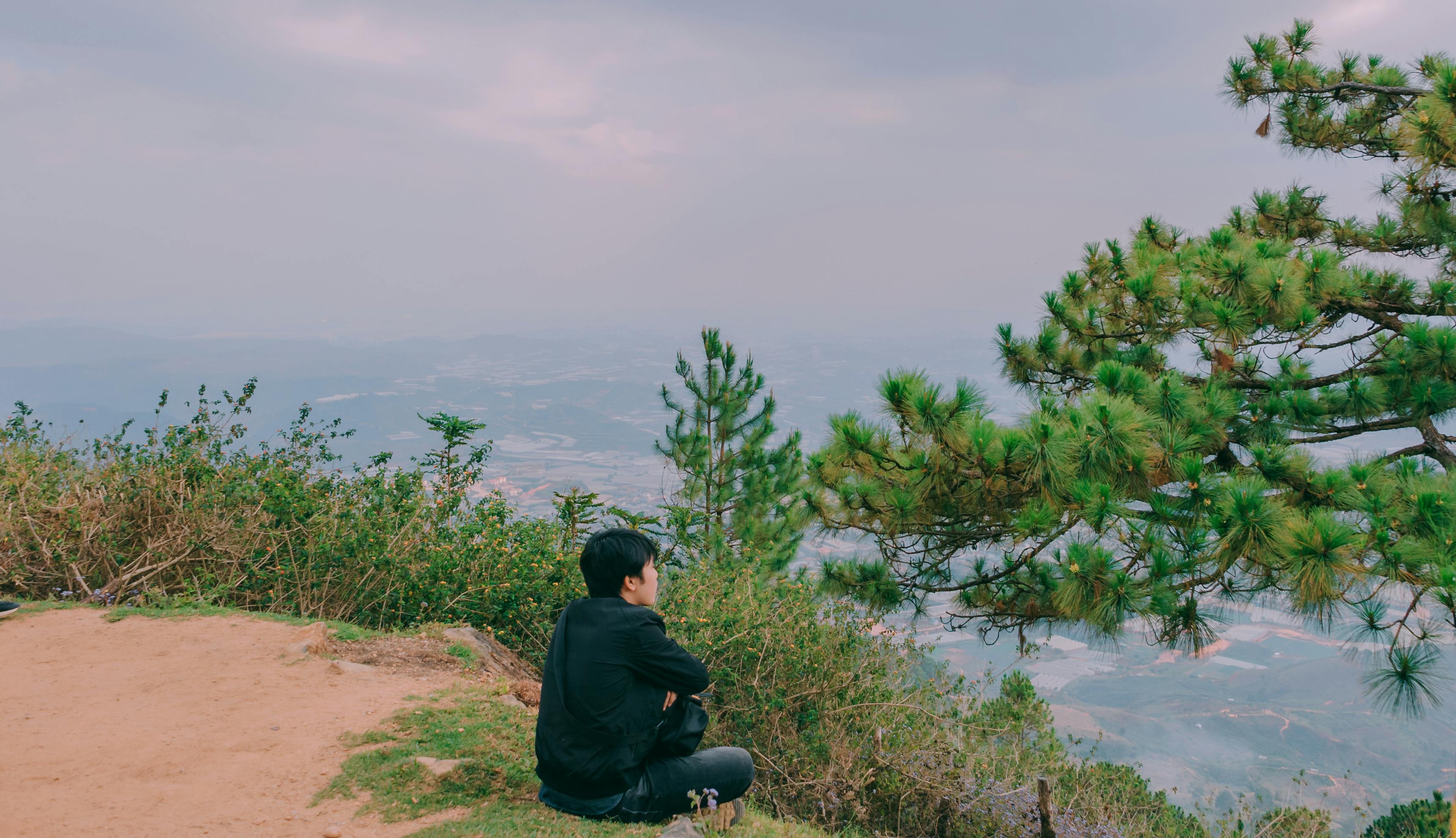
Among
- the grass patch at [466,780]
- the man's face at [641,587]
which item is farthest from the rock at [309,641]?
the man's face at [641,587]

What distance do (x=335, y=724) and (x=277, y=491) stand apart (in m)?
3.38

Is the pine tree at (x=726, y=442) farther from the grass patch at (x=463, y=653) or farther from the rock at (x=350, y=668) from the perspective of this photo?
the rock at (x=350, y=668)

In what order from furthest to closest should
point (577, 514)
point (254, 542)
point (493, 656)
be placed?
1. point (577, 514)
2. point (254, 542)
3. point (493, 656)

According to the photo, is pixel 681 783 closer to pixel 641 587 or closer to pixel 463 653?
pixel 641 587

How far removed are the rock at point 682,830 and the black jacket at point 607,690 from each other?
0.80 feet

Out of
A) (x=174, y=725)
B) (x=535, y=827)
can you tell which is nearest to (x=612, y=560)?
(x=535, y=827)

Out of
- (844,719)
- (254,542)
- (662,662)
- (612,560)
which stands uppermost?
(612,560)

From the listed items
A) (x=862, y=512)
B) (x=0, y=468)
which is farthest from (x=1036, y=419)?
(x=0, y=468)

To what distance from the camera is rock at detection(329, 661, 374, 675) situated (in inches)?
187

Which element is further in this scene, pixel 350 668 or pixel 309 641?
pixel 309 641

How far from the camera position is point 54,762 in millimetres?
3469

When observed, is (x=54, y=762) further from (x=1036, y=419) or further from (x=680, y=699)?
(x=1036, y=419)

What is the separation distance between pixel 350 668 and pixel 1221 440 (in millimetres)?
6614

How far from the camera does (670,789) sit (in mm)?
3016
